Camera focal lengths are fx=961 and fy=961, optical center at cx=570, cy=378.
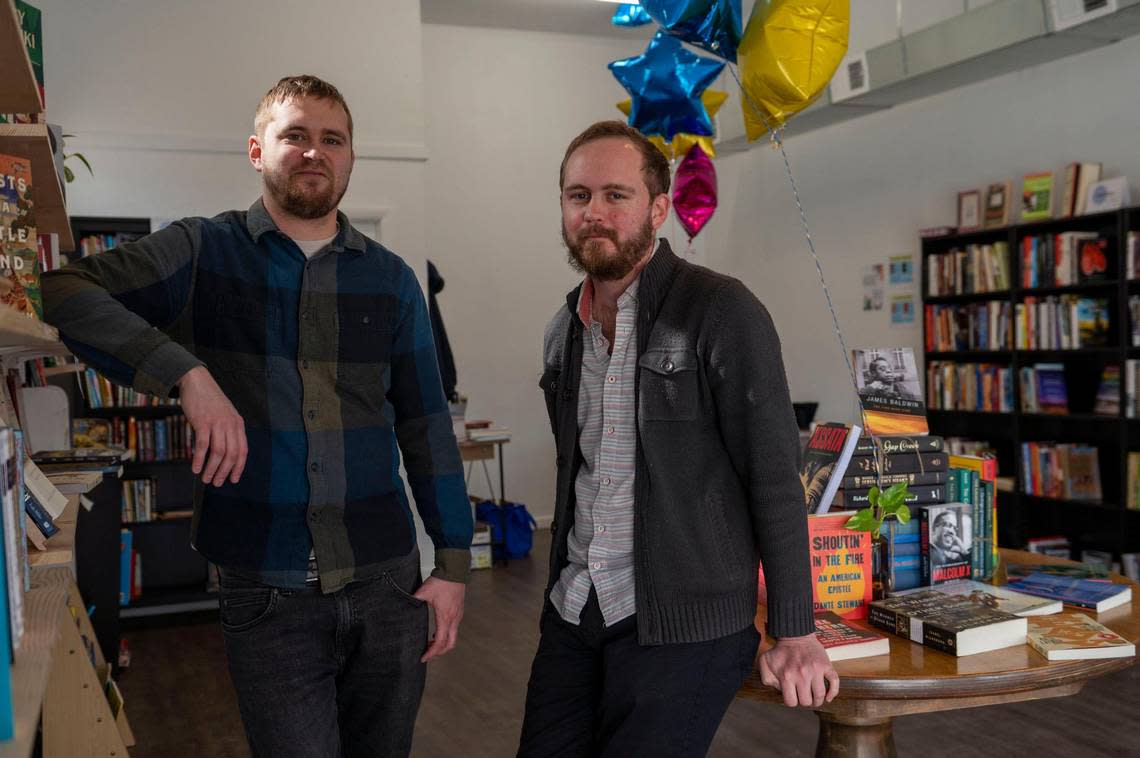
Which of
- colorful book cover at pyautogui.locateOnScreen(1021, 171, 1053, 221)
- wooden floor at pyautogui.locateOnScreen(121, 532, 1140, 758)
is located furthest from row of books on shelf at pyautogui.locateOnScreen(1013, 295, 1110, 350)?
wooden floor at pyautogui.locateOnScreen(121, 532, 1140, 758)

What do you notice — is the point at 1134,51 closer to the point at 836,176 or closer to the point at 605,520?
the point at 836,176

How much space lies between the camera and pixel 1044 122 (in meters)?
5.72

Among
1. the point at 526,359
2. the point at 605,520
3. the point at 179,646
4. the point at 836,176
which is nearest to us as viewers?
the point at 605,520

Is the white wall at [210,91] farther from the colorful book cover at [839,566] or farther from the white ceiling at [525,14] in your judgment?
the colorful book cover at [839,566]

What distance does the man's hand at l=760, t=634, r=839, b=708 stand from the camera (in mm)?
1619

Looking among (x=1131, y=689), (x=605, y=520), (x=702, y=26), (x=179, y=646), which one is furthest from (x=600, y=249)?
(x=179, y=646)

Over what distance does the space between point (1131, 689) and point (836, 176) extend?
4.45 metres

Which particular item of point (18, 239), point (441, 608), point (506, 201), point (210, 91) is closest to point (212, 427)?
point (18, 239)

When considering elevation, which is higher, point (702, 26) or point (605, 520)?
point (702, 26)

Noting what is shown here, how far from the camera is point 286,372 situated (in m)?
1.75

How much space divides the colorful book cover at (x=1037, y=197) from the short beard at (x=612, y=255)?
15.0 feet

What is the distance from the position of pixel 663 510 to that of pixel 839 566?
61 centimetres

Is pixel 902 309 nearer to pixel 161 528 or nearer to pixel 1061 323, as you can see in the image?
pixel 1061 323

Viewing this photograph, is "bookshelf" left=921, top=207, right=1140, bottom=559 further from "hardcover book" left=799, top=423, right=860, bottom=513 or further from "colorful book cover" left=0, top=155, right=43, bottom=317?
"colorful book cover" left=0, top=155, right=43, bottom=317
